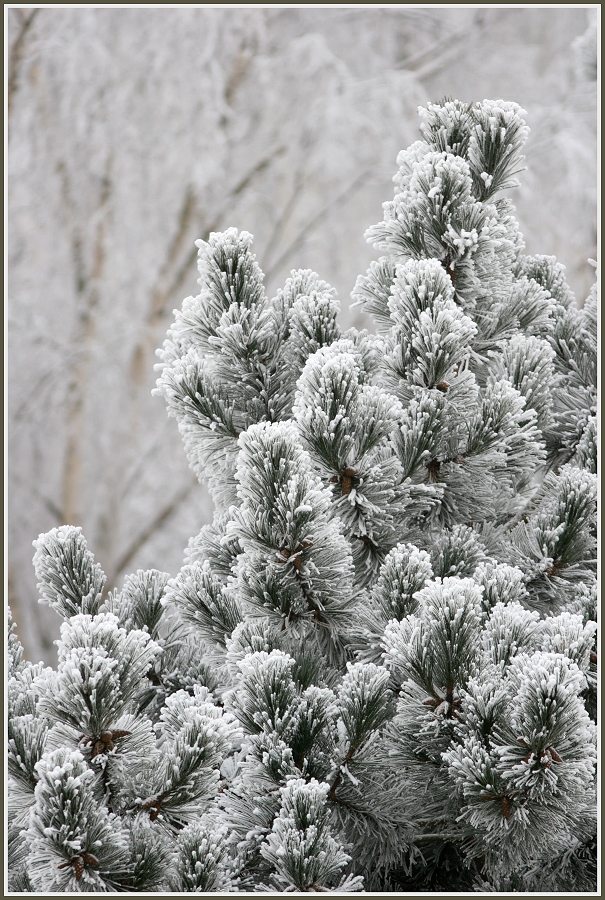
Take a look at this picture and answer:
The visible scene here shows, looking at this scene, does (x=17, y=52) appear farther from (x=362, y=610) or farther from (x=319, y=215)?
(x=362, y=610)

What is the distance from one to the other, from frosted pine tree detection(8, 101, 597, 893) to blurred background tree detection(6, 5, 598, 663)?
3.35 m

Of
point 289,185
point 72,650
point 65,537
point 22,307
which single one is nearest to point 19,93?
point 22,307

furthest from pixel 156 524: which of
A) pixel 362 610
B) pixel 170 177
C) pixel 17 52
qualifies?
pixel 362 610

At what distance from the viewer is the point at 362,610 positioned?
3.21ft

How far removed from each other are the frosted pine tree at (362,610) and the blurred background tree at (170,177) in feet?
11.0

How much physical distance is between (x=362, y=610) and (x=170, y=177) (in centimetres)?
425

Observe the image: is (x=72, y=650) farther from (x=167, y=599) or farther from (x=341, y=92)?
(x=341, y=92)

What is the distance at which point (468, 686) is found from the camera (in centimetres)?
82

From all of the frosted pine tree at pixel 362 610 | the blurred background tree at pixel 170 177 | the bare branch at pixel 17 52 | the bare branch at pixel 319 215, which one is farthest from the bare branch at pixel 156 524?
the frosted pine tree at pixel 362 610

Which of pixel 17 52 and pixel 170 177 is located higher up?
pixel 17 52

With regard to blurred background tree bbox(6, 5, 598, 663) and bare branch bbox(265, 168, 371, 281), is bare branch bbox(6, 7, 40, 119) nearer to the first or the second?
blurred background tree bbox(6, 5, 598, 663)

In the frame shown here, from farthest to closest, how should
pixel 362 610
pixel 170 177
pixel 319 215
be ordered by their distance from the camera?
pixel 319 215 → pixel 170 177 → pixel 362 610

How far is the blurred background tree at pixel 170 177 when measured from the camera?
14.6 feet

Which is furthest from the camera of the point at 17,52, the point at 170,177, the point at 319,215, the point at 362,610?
the point at 319,215
